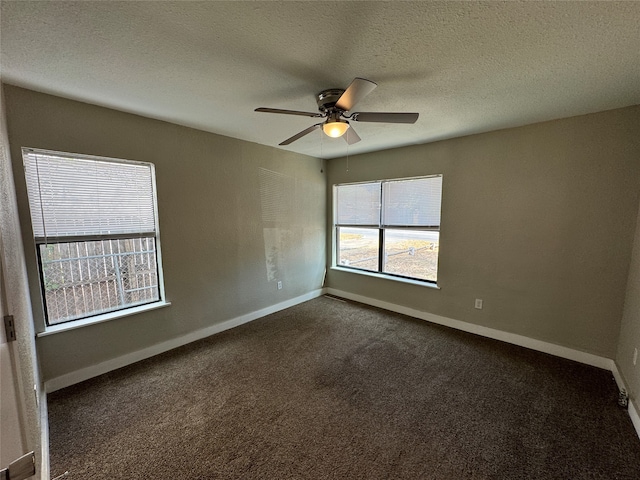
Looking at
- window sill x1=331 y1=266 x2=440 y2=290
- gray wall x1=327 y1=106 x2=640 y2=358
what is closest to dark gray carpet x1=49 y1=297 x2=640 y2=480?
gray wall x1=327 y1=106 x2=640 y2=358

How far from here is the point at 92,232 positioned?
232 centimetres

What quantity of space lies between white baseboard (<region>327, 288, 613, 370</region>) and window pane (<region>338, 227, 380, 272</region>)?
57cm

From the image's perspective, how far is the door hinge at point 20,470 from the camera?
613mm

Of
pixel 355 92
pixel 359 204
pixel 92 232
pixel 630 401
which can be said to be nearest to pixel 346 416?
pixel 630 401

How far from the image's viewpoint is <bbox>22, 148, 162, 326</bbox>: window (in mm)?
2090

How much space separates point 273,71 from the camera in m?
1.69

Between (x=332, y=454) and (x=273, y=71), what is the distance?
2436mm

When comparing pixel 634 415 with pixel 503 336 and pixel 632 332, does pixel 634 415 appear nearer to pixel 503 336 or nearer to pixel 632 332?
pixel 632 332

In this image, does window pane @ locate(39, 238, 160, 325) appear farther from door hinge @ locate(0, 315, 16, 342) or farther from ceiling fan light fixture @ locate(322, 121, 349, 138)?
ceiling fan light fixture @ locate(322, 121, 349, 138)

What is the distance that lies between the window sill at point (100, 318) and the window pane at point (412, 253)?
3.01 m

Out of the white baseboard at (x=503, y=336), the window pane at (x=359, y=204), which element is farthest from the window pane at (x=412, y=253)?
the white baseboard at (x=503, y=336)

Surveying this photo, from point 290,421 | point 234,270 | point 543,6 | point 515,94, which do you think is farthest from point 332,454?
point 515,94

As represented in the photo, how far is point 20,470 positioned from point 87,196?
2282 mm

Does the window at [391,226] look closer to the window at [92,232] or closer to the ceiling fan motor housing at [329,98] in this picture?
the ceiling fan motor housing at [329,98]
